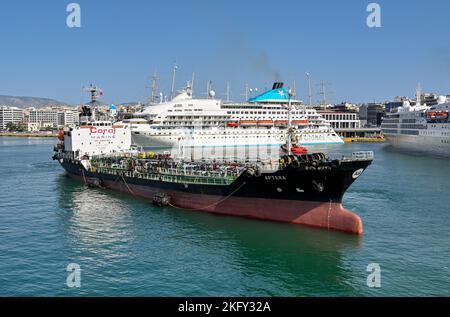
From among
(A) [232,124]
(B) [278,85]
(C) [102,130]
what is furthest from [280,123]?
(C) [102,130]

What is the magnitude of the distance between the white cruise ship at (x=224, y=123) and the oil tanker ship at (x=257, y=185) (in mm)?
41306

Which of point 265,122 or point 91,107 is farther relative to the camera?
point 265,122

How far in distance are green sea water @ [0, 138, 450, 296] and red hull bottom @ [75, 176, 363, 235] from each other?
0.55 meters

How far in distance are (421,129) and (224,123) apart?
3738 centimetres

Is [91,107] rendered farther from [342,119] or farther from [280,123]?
[342,119]

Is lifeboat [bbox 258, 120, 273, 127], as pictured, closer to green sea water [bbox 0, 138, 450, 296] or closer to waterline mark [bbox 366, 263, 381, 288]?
green sea water [bbox 0, 138, 450, 296]

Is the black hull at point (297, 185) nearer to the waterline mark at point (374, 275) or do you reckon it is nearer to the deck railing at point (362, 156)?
the deck railing at point (362, 156)

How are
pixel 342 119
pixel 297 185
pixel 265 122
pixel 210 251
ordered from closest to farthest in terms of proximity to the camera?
pixel 210 251 < pixel 297 185 < pixel 265 122 < pixel 342 119

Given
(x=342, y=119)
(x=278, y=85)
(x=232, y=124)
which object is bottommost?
(x=232, y=124)

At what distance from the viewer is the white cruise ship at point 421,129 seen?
7144 centimetres

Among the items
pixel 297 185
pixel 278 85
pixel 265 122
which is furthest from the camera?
pixel 278 85

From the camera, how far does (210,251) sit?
67.8 feet

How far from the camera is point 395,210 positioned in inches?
1143
